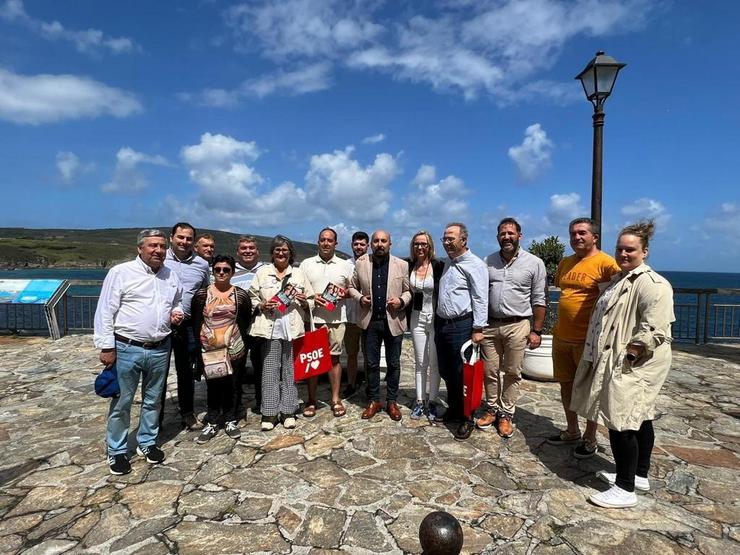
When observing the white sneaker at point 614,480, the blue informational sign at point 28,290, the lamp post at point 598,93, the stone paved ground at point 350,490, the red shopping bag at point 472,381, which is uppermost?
the lamp post at point 598,93

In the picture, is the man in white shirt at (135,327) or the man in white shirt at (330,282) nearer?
the man in white shirt at (135,327)

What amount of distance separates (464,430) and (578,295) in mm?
1794

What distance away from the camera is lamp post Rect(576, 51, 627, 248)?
5746 millimetres

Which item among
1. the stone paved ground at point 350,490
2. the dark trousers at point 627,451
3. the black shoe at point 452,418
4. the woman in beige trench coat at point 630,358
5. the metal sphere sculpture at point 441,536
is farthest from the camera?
the black shoe at point 452,418

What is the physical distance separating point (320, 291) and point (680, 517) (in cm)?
371

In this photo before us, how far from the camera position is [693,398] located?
5906mm

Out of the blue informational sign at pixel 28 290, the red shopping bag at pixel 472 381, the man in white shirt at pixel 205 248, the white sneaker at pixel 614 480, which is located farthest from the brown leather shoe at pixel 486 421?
the blue informational sign at pixel 28 290

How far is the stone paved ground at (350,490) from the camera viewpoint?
2.79m

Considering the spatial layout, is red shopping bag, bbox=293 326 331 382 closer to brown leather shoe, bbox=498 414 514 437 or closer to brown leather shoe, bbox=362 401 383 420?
brown leather shoe, bbox=362 401 383 420

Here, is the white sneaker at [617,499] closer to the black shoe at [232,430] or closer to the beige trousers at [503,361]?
the beige trousers at [503,361]

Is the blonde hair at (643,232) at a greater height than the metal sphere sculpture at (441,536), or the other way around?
the blonde hair at (643,232)

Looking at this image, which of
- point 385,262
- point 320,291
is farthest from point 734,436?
point 320,291

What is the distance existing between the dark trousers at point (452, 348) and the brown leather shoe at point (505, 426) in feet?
1.31

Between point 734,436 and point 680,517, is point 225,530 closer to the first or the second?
point 680,517
